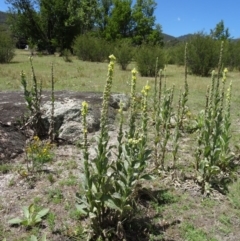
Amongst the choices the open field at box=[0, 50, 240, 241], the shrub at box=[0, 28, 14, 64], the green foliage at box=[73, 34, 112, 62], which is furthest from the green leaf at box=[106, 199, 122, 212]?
the green foliage at box=[73, 34, 112, 62]

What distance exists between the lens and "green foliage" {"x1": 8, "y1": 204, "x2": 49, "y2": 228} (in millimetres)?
3684

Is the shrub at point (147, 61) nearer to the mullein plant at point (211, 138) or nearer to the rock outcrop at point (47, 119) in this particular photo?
the rock outcrop at point (47, 119)

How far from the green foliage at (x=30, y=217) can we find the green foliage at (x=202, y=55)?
16797 millimetres

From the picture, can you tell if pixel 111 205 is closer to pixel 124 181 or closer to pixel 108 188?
pixel 108 188

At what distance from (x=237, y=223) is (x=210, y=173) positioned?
84cm

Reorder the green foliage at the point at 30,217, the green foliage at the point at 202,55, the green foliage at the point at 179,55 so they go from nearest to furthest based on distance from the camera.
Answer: the green foliage at the point at 30,217 < the green foliage at the point at 202,55 < the green foliage at the point at 179,55

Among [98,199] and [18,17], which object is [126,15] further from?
[98,199]

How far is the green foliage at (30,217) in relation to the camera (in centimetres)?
368

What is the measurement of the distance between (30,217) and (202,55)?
17437mm

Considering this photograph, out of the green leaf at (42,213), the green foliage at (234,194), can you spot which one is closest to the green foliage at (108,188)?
the green leaf at (42,213)

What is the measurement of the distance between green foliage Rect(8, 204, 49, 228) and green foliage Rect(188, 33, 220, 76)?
1680cm

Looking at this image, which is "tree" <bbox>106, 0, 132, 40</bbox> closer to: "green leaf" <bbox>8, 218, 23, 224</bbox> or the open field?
the open field

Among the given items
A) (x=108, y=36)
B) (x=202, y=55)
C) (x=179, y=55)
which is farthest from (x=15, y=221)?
(x=108, y=36)

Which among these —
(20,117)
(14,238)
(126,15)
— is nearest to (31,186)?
(14,238)
